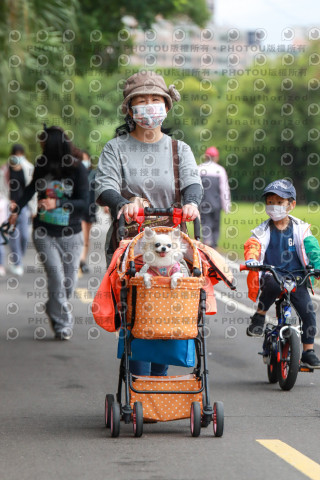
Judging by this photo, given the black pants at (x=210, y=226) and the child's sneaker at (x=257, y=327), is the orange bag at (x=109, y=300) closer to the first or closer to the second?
the child's sneaker at (x=257, y=327)

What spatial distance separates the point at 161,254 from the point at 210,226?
13.4m

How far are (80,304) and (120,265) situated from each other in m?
8.01

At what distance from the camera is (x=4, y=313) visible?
547 inches

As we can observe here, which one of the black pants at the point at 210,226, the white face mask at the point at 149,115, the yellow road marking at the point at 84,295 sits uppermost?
the black pants at the point at 210,226

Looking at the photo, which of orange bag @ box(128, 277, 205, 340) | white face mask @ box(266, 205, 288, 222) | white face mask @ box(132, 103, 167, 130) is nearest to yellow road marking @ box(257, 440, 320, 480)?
orange bag @ box(128, 277, 205, 340)

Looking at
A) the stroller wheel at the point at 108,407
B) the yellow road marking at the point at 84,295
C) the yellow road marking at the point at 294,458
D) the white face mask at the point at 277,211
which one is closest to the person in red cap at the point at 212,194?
the yellow road marking at the point at 84,295

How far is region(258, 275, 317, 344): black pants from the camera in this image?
29.5 feet

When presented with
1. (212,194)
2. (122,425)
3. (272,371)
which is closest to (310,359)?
(272,371)

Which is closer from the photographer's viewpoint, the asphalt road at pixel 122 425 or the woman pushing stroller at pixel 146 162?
the asphalt road at pixel 122 425

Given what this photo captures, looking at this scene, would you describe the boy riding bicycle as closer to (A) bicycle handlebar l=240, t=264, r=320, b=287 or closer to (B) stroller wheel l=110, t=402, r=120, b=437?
(A) bicycle handlebar l=240, t=264, r=320, b=287

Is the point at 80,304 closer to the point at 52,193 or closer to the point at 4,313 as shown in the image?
the point at 4,313

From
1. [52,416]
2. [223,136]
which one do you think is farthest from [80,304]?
[223,136]

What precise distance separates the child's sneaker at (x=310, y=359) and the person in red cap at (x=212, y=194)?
34.1 ft

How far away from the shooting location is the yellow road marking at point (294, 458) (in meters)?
5.87
